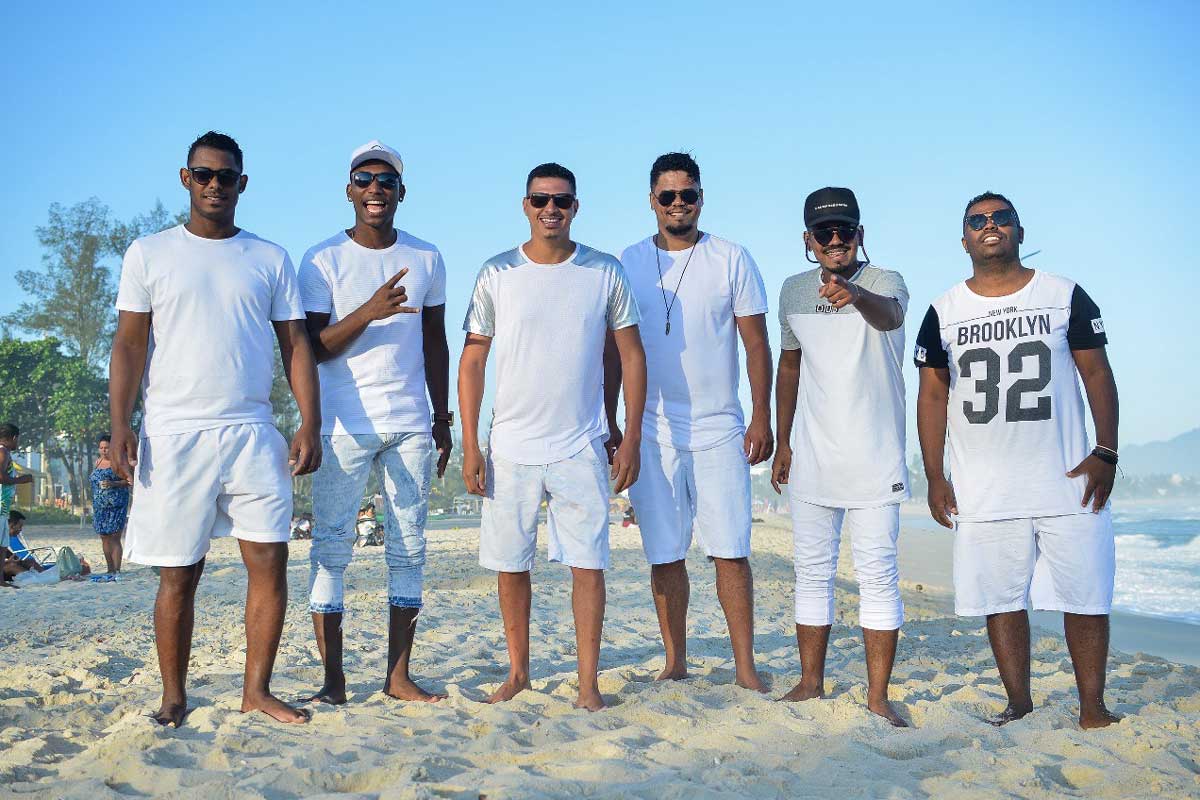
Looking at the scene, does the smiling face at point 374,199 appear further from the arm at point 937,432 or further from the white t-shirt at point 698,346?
the arm at point 937,432

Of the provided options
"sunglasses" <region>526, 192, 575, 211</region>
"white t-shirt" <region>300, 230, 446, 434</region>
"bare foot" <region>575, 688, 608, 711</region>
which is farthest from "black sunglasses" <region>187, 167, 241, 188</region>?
"bare foot" <region>575, 688, 608, 711</region>

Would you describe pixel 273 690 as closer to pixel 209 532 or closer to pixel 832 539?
pixel 209 532

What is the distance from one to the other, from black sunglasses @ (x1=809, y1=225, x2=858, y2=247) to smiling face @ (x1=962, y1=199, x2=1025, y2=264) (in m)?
A: 0.48

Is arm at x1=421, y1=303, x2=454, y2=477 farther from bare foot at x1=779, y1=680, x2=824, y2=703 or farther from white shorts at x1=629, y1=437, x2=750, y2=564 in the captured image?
bare foot at x1=779, y1=680, x2=824, y2=703

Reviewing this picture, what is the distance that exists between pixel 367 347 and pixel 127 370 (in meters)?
1.00

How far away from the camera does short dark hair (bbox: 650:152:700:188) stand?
493 cm

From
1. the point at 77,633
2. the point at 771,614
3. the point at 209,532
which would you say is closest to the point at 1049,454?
the point at 209,532

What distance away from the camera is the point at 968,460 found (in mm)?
4289

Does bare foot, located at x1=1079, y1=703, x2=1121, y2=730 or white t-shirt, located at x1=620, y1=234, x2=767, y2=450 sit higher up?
white t-shirt, located at x1=620, y1=234, x2=767, y2=450

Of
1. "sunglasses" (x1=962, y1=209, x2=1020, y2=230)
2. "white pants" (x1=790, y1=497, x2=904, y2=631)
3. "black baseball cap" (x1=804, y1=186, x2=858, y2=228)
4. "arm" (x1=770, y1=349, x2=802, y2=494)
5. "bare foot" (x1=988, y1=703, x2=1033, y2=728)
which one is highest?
"black baseball cap" (x1=804, y1=186, x2=858, y2=228)

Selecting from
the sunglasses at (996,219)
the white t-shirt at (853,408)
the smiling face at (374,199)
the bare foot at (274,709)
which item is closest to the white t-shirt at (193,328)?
the smiling face at (374,199)

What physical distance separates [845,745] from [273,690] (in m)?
2.77

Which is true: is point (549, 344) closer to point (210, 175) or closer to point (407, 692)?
point (210, 175)

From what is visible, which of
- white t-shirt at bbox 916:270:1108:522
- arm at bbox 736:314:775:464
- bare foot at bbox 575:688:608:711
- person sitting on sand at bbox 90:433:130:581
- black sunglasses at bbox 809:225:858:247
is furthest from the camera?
person sitting on sand at bbox 90:433:130:581
